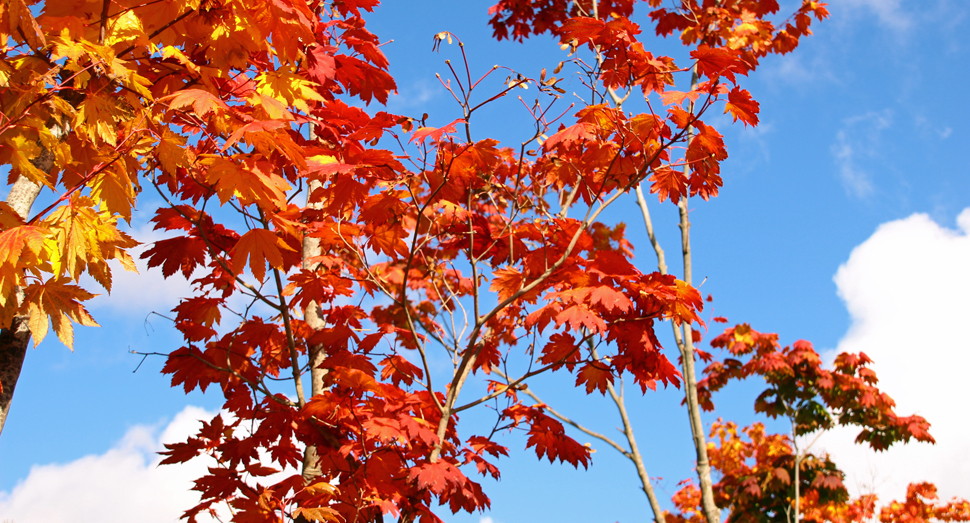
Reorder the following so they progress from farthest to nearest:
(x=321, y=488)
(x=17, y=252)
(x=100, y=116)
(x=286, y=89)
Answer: (x=286, y=89) < (x=321, y=488) < (x=100, y=116) < (x=17, y=252)

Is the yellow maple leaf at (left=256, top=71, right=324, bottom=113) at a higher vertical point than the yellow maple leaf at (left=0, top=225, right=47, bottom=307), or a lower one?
higher

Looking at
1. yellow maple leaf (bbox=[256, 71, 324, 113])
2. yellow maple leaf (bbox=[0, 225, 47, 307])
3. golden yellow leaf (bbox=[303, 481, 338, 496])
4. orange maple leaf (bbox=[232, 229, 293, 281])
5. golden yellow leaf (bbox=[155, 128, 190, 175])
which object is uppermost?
yellow maple leaf (bbox=[256, 71, 324, 113])

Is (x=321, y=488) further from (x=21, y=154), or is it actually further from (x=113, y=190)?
(x=21, y=154)

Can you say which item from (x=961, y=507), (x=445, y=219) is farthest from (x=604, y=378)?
(x=961, y=507)

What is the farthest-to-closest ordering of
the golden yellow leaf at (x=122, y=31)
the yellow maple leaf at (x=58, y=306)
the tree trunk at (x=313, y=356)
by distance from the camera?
the tree trunk at (x=313, y=356)
the golden yellow leaf at (x=122, y=31)
the yellow maple leaf at (x=58, y=306)

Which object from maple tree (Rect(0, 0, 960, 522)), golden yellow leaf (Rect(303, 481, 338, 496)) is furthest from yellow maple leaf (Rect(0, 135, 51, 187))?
golden yellow leaf (Rect(303, 481, 338, 496))

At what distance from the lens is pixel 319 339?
3.95 m

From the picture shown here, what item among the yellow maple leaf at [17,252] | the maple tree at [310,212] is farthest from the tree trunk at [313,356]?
the yellow maple leaf at [17,252]

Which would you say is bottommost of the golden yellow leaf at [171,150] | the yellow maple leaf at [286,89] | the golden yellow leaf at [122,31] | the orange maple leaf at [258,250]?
the orange maple leaf at [258,250]

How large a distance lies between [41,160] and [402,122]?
1.67 meters

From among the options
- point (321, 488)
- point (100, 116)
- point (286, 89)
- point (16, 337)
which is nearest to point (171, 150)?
point (100, 116)

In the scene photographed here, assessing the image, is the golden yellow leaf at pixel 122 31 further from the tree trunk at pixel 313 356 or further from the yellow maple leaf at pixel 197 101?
the tree trunk at pixel 313 356

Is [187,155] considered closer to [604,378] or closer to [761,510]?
[604,378]

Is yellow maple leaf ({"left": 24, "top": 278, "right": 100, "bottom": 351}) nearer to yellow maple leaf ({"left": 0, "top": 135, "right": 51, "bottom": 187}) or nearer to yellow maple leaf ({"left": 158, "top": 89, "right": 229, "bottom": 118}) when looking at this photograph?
yellow maple leaf ({"left": 0, "top": 135, "right": 51, "bottom": 187})
